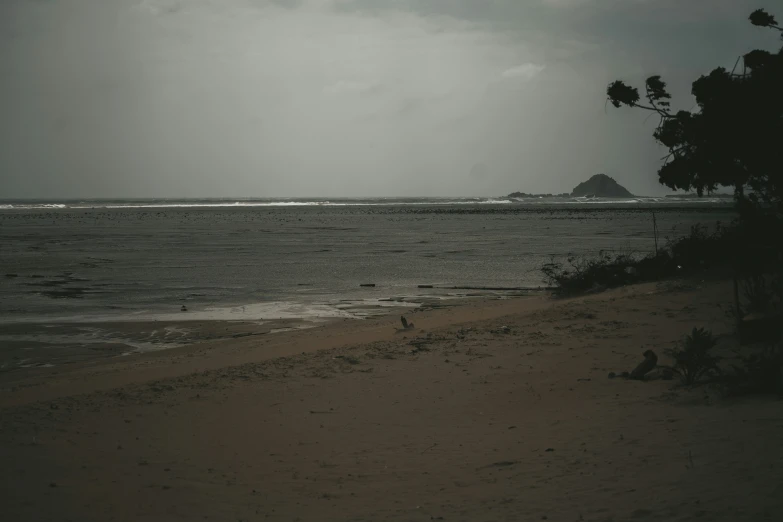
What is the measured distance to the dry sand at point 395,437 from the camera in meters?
4.73

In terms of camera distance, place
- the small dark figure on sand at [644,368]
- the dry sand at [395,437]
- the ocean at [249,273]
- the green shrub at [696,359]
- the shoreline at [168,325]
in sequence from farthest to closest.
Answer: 1. the ocean at [249,273]
2. the shoreline at [168,325]
3. the small dark figure on sand at [644,368]
4. the green shrub at [696,359]
5. the dry sand at [395,437]

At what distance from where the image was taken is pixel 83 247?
36.7 m

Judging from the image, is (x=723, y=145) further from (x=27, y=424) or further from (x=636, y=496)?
(x=27, y=424)

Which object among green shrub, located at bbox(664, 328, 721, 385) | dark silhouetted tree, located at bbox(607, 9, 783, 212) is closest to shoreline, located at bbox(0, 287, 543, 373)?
dark silhouetted tree, located at bbox(607, 9, 783, 212)

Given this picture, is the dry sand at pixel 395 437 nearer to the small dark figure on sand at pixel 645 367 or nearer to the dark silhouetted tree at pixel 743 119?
the small dark figure on sand at pixel 645 367

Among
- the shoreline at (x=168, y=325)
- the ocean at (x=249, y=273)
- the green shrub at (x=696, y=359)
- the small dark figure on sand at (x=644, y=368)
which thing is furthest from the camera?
the ocean at (x=249, y=273)

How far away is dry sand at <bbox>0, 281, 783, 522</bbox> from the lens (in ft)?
15.5

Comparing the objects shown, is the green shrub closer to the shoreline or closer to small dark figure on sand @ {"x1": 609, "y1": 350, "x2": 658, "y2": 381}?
small dark figure on sand @ {"x1": 609, "y1": 350, "x2": 658, "y2": 381}

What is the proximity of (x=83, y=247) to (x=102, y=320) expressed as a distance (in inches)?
977

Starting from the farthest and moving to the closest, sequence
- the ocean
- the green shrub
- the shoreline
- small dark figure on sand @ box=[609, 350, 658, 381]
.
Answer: the ocean
the shoreline
small dark figure on sand @ box=[609, 350, 658, 381]
the green shrub

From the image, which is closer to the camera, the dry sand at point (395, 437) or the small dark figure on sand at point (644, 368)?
the dry sand at point (395, 437)

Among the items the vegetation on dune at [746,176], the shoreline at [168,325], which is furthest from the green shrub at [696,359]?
the shoreline at [168,325]

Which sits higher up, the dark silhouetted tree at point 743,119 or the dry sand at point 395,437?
the dark silhouetted tree at point 743,119

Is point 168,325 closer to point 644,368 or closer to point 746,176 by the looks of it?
point 644,368
